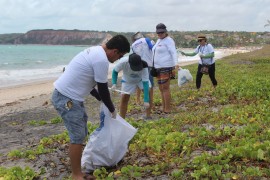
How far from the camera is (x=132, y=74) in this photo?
7.64 metres

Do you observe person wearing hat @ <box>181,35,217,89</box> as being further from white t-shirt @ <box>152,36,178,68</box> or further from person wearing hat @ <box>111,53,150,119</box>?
person wearing hat @ <box>111,53,150,119</box>

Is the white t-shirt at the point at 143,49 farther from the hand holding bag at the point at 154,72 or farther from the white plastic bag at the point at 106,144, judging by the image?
the white plastic bag at the point at 106,144

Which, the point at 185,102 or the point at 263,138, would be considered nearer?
the point at 263,138

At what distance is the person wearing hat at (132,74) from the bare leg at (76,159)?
2.40 metres

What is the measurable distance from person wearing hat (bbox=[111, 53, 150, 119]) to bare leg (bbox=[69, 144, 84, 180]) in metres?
2.40

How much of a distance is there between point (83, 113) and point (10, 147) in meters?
3.05

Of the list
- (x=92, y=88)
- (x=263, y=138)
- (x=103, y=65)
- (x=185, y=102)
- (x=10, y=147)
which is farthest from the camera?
(x=185, y=102)

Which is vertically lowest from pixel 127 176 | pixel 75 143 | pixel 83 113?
pixel 127 176

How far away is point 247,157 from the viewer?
4.71 m

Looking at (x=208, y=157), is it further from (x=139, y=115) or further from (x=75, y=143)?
(x=139, y=115)

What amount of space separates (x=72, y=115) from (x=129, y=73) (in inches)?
120

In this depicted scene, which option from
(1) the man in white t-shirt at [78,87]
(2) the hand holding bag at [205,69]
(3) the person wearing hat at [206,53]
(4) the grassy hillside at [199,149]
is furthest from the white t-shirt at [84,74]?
(2) the hand holding bag at [205,69]

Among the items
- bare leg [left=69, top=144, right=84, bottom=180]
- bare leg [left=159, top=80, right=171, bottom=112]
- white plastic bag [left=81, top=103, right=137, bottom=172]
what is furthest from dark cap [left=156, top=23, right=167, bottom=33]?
bare leg [left=69, top=144, right=84, bottom=180]

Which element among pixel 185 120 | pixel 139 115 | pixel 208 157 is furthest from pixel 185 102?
pixel 208 157
